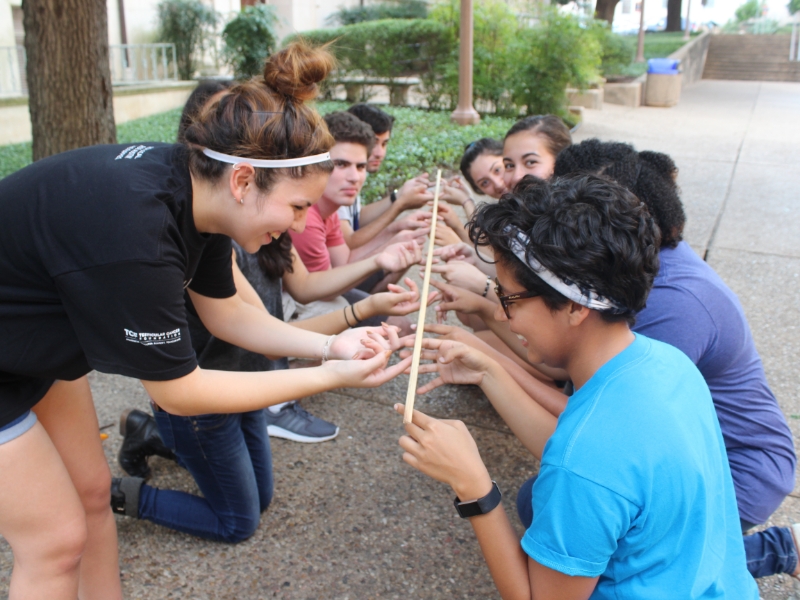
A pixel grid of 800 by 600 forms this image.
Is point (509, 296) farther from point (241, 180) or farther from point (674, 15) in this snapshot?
point (674, 15)

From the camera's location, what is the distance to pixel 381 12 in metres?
22.7

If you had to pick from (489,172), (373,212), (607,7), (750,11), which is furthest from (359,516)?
(750,11)

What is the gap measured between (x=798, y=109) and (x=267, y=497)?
1668 cm

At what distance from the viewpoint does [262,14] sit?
1457 cm

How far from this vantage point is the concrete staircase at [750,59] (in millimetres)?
24484

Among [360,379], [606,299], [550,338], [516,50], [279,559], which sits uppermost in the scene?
[516,50]

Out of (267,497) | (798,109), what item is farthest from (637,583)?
(798,109)

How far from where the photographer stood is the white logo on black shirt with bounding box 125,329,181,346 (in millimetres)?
1568

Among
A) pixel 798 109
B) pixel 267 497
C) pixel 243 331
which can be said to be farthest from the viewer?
pixel 798 109

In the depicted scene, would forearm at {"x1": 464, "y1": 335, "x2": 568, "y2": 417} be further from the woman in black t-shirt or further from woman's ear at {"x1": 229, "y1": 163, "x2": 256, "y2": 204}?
woman's ear at {"x1": 229, "y1": 163, "x2": 256, "y2": 204}

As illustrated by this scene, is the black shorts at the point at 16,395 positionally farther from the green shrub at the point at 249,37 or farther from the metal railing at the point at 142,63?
the green shrub at the point at 249,37

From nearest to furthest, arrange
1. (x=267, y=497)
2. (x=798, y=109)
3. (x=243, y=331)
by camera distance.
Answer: (x=243, y=331) → (x=267, y=497) → (x=798, y=109)

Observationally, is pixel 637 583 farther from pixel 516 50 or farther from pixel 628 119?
pixel 628 119

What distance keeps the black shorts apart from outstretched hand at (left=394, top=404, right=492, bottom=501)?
3.15 feet
